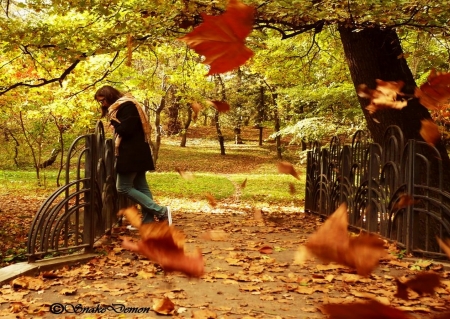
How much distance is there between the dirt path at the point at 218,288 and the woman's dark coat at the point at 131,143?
1.03m

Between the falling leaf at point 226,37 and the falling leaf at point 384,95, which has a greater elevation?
the falling leaf at point 384,95

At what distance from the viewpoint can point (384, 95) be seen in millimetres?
6316

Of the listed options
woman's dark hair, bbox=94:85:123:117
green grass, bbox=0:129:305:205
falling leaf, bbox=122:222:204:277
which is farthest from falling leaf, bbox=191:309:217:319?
green grass, bbox=0:129:305:205

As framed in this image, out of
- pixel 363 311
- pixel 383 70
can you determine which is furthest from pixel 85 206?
pixel 383 70

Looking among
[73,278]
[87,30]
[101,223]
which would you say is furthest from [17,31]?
[73,278]

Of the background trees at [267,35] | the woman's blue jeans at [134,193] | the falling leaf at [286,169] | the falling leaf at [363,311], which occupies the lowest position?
the woman's blue jeans at [134,193]

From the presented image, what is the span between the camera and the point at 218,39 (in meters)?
1.54

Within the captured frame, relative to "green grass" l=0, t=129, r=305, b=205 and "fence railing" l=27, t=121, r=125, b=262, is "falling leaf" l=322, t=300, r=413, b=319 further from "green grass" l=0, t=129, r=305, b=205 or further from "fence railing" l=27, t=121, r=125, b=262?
"green grass" l=0, t=129, r=305, b=205

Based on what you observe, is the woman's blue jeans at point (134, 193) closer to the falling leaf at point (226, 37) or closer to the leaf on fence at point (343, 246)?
the falling leaf at point (226, 37)

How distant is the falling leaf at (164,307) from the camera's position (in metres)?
3.20

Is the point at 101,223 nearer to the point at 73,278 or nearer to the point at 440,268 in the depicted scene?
the point at 73,278

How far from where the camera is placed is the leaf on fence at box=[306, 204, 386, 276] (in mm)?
1419

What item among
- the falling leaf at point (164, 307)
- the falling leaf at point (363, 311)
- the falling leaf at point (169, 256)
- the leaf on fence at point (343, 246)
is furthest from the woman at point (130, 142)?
the falling leaf at point (363, 311)

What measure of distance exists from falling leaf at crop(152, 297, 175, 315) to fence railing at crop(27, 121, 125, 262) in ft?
5.11
